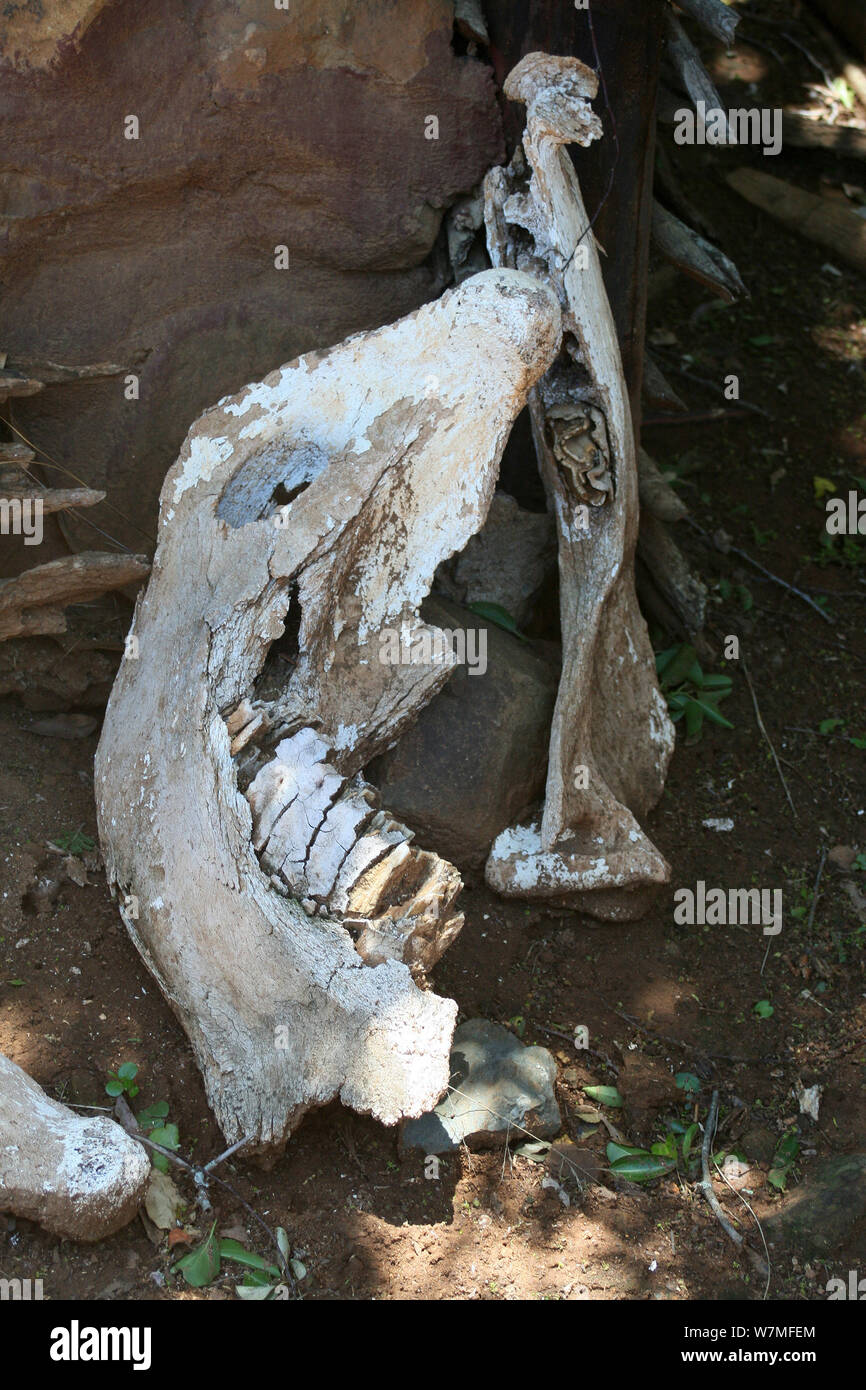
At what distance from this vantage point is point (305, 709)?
315 cm

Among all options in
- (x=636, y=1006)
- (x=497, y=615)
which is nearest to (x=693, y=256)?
(x=497, y=615)

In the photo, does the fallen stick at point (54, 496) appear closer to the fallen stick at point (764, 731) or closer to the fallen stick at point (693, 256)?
the fallen stick at point (693, 256)

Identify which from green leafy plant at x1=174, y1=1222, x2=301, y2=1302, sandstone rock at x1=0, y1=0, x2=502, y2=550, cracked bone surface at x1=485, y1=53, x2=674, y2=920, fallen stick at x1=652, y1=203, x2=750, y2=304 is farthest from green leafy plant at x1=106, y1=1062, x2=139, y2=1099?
fallen stick at x1=652, y1=203, x2=750, y2=304

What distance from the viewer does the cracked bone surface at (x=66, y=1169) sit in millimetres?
2436

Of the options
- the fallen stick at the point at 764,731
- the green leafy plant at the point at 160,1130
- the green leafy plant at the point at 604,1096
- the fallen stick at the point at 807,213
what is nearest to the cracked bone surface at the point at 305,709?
the green leafy plant at the point at 160,1130

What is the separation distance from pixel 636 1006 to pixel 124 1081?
4.46ft

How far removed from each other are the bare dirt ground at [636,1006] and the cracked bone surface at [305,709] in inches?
9.0

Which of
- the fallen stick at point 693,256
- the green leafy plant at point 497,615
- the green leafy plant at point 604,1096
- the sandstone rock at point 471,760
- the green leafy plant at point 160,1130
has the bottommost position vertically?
the green leafy plant at point 604,1096

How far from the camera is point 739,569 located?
4895mm

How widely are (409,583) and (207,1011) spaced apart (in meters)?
1.19

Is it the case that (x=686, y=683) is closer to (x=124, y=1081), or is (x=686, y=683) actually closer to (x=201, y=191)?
(x=201, y=191)

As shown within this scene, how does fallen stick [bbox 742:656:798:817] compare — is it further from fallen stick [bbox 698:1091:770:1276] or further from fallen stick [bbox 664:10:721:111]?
fallen stick [bbox 664:10:721:111]

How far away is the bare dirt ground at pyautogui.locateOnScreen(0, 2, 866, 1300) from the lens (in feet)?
8.73

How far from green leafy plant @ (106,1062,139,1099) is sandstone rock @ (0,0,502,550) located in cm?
172
